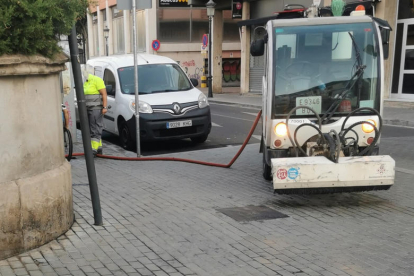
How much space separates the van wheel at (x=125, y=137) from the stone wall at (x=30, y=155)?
5.59m

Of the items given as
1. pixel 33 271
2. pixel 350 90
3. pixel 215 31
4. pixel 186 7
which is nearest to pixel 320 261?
pixel 33 271

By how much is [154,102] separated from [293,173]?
17.3 ft

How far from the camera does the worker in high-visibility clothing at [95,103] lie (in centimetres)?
927

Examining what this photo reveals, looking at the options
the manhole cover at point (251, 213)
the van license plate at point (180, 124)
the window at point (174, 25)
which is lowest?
the manhole cover at point (251, 213)

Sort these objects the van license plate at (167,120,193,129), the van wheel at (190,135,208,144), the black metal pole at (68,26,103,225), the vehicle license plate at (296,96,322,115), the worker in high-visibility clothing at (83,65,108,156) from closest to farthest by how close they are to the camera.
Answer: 1. the black metal pole at (68,26,103,225)
2. the vehicle license plate at (296,96,322,115)
3. the worker in high-visibility clothing at (83,65,108,156)
4. the van license plate at (167,120,193,129)
5. the van wheel at (190,135,208,144)

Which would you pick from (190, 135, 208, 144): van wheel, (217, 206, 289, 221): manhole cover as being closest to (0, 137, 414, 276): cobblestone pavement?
(217, 206, 289, 221): manhole cover

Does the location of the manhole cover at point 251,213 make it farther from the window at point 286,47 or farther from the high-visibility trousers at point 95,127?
the high-visibility trousers at point 95,127

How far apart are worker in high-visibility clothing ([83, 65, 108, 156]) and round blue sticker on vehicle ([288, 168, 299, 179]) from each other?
4791 mm

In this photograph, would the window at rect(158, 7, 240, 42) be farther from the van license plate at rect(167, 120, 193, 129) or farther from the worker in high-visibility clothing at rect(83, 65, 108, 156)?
the worker in high-visibility clothing at rect(83, 65, 108, 156)

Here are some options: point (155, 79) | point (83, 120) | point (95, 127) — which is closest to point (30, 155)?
point (83, 120)

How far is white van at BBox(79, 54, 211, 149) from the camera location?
33.5ft

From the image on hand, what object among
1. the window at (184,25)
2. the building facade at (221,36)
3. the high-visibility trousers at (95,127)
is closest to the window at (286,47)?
the high-visibility trousers at (95,127)

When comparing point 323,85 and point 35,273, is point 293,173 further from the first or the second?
point 35,273

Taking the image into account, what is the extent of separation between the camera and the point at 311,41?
264 inches
